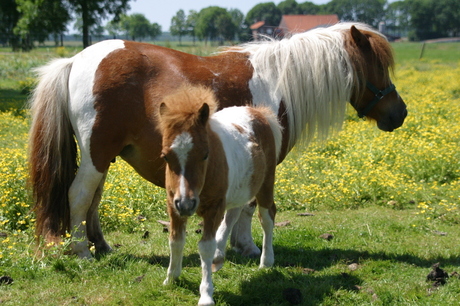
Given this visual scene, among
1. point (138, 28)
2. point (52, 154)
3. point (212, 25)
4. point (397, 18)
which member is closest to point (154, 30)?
point (138, 28)

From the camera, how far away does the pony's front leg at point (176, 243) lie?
140 inches

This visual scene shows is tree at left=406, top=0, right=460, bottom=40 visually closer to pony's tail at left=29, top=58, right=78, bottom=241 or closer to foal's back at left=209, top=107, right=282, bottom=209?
foal's back at left=209, top=107, right=282, bottom=209

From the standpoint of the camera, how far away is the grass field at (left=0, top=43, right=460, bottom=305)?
3760 millimetres

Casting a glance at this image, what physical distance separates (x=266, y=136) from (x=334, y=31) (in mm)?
1804

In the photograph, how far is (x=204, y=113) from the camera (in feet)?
10.4

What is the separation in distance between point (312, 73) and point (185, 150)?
2.30 m

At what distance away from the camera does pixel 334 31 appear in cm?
521

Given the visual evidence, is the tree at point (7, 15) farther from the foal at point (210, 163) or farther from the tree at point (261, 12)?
the tree at point (261, 12)

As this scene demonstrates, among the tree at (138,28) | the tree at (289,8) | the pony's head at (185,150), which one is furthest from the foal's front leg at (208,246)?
the tree at (289,8)

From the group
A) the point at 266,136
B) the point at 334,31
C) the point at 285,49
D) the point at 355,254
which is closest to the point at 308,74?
the point at 285,49

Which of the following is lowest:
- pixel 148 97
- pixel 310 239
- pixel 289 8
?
pixel 310 239

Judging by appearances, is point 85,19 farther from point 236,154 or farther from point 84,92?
point 236,154

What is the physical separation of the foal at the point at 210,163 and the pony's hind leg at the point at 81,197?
1.10m

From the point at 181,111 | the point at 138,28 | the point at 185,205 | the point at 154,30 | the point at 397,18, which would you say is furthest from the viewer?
the point at 154,30
